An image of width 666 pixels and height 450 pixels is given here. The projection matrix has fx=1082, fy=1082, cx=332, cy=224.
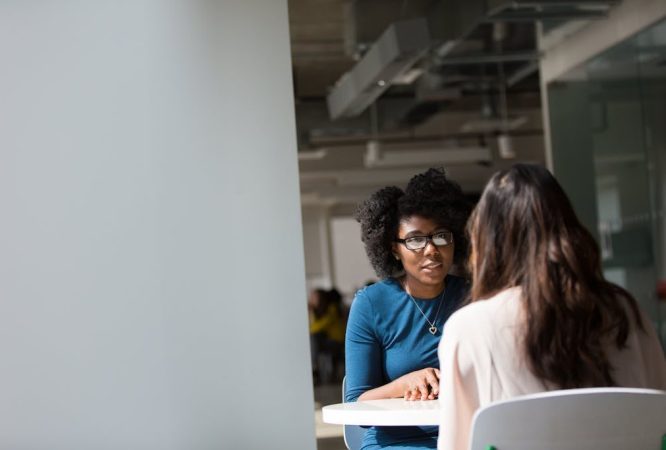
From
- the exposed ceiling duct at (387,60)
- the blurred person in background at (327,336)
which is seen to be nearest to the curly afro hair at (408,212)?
the exposed ceiling duct at (387,60)

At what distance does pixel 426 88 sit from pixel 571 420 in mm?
9987

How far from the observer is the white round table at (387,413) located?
262 cm

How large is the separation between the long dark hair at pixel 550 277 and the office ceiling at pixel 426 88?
201 inches

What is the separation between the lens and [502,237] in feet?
7.00

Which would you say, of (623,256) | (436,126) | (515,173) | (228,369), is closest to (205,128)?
(228,369)

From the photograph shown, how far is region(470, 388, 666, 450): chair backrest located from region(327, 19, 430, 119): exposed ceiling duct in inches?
213

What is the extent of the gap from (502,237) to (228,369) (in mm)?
1695

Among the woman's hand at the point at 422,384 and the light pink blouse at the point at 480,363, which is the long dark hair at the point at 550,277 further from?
the woman's hand at the point at 422,384

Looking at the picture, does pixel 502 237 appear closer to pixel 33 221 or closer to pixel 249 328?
pixel 249 328

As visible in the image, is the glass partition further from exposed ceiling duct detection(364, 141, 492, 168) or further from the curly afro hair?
the curly afro hair

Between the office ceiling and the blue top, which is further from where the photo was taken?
the office ceiling

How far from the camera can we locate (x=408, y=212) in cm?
A: 334

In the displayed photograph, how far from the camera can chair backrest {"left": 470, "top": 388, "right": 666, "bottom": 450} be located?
1981 mm

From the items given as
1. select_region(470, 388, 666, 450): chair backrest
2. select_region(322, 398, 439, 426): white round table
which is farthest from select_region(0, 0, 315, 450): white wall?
select_region(470, 388, 666, 450): chair backrest
